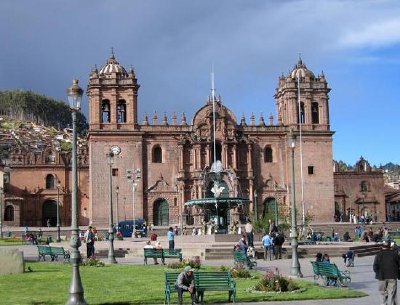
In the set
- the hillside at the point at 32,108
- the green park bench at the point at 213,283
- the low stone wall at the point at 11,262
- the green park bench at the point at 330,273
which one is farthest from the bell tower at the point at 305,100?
the hillside at the point at 32,108

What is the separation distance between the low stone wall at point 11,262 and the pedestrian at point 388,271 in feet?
46.0

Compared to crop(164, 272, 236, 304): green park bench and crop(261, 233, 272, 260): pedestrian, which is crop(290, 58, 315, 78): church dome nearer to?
crop(261, 233, 272, 260): pedestrian

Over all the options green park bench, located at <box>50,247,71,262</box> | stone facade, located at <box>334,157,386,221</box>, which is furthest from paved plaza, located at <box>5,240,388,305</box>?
stone facade, located at <box>334,157,386,221</box>

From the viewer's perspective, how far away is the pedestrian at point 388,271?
48.3 ft

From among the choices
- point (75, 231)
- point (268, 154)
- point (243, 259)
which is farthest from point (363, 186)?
point (75, 231)

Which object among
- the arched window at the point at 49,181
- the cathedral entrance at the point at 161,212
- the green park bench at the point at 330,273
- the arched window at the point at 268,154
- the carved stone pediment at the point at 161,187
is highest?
the arched window at the point at 268,154

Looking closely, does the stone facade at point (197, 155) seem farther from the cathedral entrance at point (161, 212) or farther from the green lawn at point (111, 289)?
the green lawn at point (111, 289)

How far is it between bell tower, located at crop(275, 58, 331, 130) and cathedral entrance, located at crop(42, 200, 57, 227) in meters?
25.3

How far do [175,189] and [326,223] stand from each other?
562 inches

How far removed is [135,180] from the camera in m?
64.1

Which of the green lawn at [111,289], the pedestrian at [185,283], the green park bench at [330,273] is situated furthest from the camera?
the green park bench at [330,273]

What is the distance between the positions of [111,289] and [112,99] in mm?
46901

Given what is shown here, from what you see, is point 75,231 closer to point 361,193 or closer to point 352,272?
point 352,272

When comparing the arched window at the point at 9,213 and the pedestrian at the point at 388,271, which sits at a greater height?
the arched window at the point at 9,213
